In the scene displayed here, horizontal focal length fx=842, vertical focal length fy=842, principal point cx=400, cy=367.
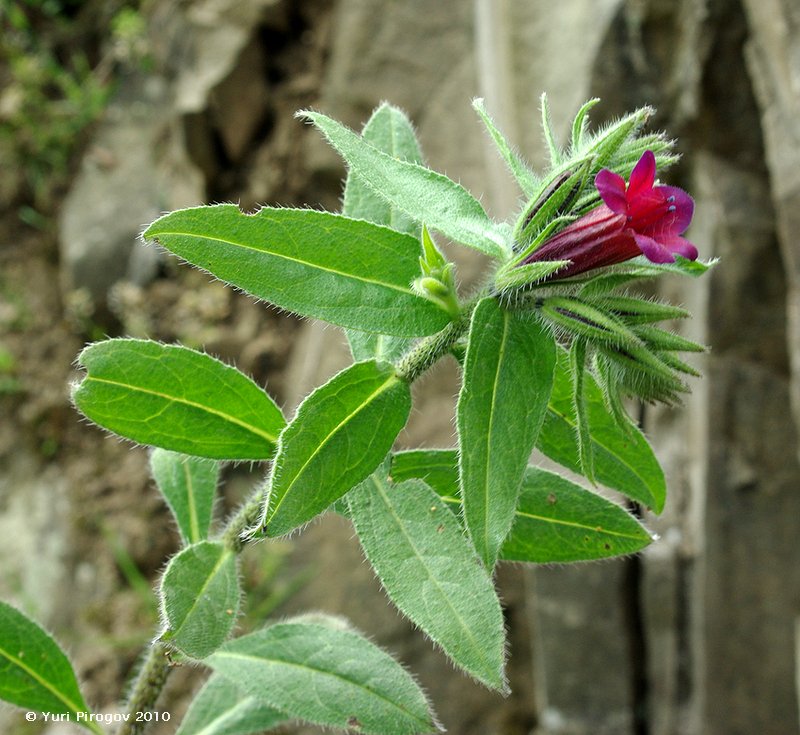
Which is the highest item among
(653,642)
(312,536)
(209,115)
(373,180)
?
(209,115)

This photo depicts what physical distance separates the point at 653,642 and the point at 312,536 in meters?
2.06

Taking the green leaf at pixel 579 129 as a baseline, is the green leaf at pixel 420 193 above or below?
below

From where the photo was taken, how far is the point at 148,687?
197cm

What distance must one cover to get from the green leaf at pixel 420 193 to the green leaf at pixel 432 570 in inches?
21.4

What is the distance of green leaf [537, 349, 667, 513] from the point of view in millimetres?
1900

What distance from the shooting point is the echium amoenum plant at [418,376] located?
1.57 m

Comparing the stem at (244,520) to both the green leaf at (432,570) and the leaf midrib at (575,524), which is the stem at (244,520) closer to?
the green leaf at (432,570)

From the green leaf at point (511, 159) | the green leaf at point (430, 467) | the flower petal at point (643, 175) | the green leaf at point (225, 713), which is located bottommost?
the green leaf at point (225, 713)

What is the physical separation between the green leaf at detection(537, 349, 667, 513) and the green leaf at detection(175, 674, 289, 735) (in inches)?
44.4

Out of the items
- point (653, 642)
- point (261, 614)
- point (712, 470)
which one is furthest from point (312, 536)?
point (712, 470)

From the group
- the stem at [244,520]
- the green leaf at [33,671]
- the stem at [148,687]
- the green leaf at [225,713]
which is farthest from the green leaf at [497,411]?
the green leaf at [33,671]

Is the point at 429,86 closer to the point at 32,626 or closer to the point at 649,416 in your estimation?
the point at 649,416

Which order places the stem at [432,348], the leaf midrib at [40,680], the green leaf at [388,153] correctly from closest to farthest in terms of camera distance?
the stem at [432,348], the green leaf at [388,153], the leaf midrib at [40,680]

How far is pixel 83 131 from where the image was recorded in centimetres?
645
